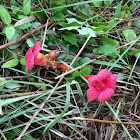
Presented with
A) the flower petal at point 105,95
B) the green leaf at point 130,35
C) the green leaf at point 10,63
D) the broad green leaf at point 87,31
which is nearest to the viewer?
the flower petal at point 105,95

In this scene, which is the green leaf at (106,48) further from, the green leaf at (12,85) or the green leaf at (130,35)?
the green leaf at (12,85)

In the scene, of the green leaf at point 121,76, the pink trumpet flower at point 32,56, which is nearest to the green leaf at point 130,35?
the green leaf at point 121,76

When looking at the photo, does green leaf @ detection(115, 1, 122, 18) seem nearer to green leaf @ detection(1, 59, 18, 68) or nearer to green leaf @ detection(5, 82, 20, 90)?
green leaf @ detection(1, 59, 18, 68)

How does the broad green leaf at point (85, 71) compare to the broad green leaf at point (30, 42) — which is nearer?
the broad green leaf at point (85, 71)

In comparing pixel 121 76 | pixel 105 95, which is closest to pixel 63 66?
pixel 105 95

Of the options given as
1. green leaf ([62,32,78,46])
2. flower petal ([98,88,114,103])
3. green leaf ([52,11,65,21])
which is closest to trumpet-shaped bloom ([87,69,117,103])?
flower petal ([98,88,114,103])

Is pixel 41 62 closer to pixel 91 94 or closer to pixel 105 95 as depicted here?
pixel 91 94

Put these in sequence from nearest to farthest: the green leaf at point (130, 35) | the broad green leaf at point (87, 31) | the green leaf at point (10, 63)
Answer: the green leaf at point (10, 63)
the broad green leaf at point (87, 31)
the green leaf at point (130, 35)
